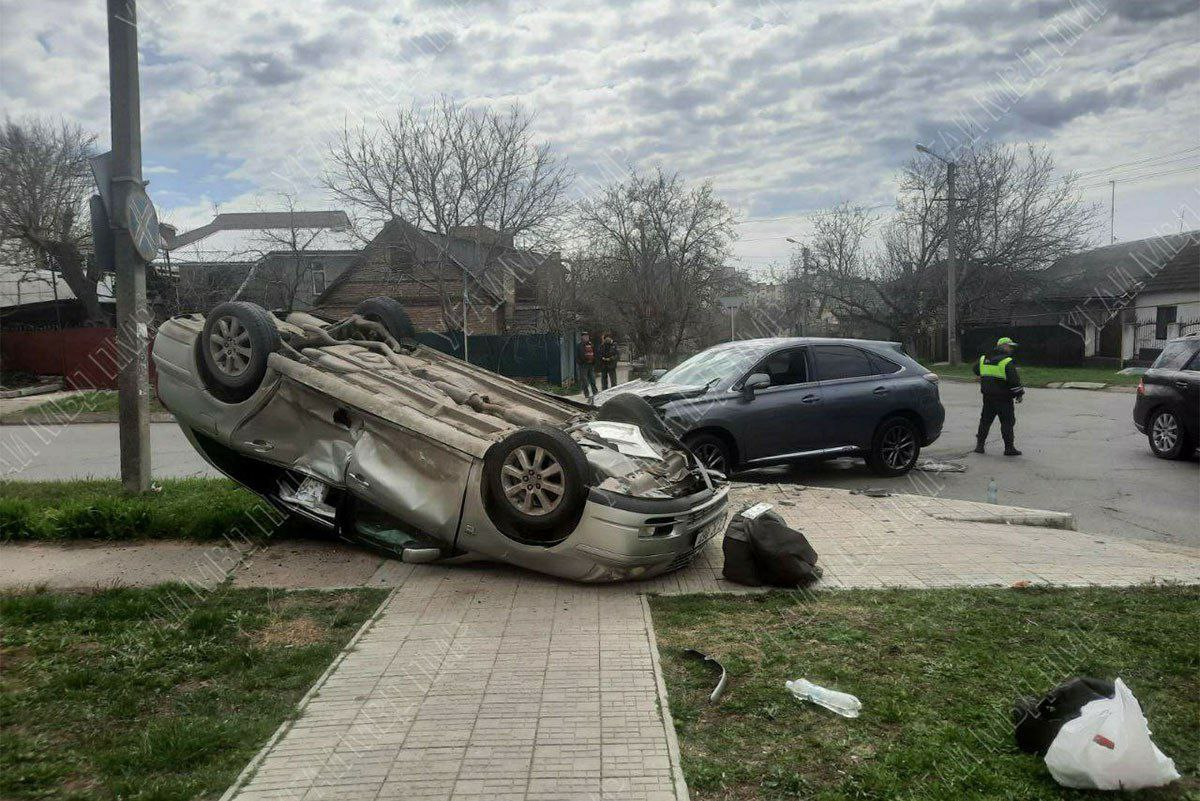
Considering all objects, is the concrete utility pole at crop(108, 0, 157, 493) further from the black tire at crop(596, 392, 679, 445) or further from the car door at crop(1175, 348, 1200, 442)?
the car door at crop(1175, 348, 1200, 442)

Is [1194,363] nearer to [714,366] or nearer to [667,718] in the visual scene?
[714,366]

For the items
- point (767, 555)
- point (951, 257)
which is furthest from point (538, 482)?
point (951, 257)

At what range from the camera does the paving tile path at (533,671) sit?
333cm

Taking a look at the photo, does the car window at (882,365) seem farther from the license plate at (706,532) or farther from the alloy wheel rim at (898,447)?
the license plate at (706,532)

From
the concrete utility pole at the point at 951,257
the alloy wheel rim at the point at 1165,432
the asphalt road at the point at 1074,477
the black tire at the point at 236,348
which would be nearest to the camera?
the black tire at the point at 236,348

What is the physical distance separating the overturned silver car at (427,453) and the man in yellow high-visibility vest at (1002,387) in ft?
22.6

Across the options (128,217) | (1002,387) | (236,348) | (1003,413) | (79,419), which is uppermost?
(128,217)

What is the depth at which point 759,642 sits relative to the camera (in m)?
4.71

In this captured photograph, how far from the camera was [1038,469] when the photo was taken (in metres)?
11.1

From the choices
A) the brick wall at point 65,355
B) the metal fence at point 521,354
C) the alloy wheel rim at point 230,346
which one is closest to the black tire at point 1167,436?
the alloy wheel rim at point 230,346

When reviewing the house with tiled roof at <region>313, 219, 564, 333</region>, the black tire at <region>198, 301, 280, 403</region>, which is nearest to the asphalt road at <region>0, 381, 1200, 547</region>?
the black tire at <region>198, 301, 280, 403</region>

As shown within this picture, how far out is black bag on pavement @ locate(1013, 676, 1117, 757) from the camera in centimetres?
335

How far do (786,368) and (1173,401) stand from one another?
5521 mm

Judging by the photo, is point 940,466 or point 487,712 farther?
point 940,466
